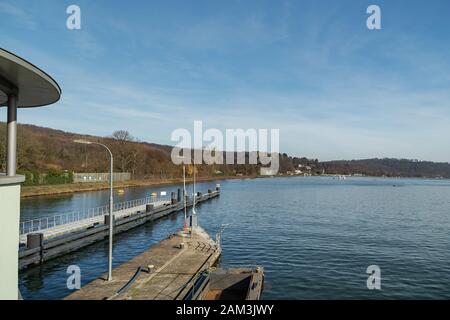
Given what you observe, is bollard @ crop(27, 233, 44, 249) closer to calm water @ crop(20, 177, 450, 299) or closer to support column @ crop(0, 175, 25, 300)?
calm water @ crop(20, 177, 450, 299)

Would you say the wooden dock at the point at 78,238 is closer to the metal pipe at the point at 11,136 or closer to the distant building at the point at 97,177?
the metal pipe at the point at 11,136

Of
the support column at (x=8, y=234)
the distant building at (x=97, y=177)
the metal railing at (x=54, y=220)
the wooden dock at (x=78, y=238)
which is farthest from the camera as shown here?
the distant building at (x=97, y=177)

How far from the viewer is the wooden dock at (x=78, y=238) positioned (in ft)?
96.1

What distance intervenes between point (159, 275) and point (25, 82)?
1459 cm

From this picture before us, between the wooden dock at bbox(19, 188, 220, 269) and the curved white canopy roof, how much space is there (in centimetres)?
1894

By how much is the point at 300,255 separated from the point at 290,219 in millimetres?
24206

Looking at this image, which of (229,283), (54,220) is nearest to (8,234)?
(229,283)

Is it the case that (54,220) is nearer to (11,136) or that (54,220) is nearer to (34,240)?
(34,240)

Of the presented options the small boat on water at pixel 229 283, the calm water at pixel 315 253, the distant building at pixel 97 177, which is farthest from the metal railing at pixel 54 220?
the distant building at pixel 97 177

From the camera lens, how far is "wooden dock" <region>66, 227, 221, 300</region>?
19.0 meters

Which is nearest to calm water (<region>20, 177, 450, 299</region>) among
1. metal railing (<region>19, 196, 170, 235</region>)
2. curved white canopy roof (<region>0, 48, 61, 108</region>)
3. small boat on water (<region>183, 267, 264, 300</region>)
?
small boat on water (<region>183, 267, 264, 300</region>)

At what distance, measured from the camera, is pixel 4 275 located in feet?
34.1

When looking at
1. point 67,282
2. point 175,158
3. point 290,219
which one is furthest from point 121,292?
point 175,158

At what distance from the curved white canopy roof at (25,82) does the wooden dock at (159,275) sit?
9757mm
